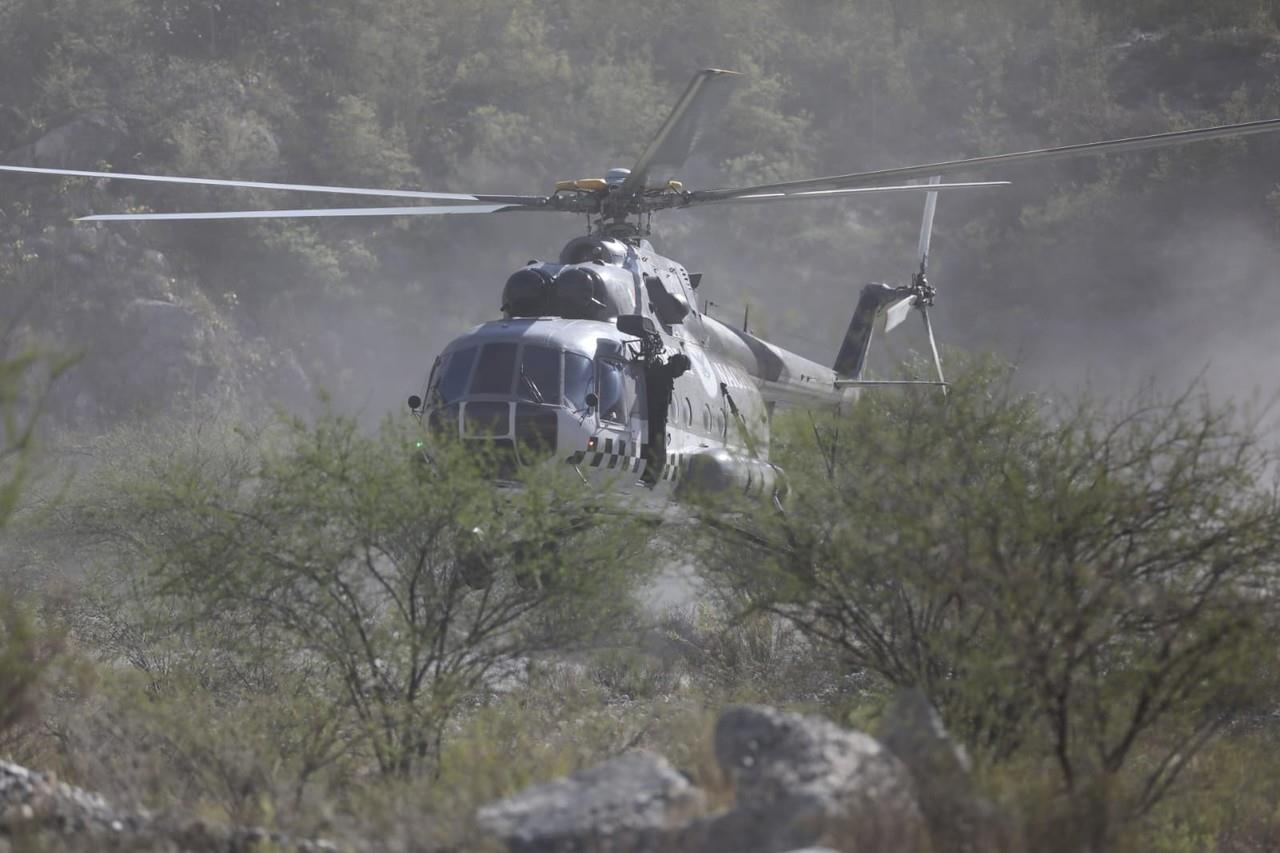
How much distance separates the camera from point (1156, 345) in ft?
216

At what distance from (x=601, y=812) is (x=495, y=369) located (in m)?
7.53

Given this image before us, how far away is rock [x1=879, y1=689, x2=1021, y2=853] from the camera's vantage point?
31.1 ft

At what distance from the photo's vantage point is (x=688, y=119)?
16.2 m

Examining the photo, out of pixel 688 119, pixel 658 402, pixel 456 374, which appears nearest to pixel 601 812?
pixel 456 374

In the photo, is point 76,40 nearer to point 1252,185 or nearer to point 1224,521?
point 1252,185

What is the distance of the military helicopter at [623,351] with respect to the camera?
593 inches

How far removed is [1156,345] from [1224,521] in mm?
57014

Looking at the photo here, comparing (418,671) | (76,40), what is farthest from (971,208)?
(418,671)

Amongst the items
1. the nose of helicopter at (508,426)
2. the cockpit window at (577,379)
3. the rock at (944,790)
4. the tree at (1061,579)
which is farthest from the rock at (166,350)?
the rock at (944,790)

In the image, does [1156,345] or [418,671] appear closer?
[418,671]

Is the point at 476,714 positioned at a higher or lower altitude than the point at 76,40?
lower

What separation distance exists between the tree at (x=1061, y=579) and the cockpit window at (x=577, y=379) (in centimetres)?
239

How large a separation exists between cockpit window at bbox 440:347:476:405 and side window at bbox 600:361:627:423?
138cm

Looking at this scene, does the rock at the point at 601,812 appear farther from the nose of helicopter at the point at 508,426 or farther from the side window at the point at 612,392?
the side window at the point at 612,392
